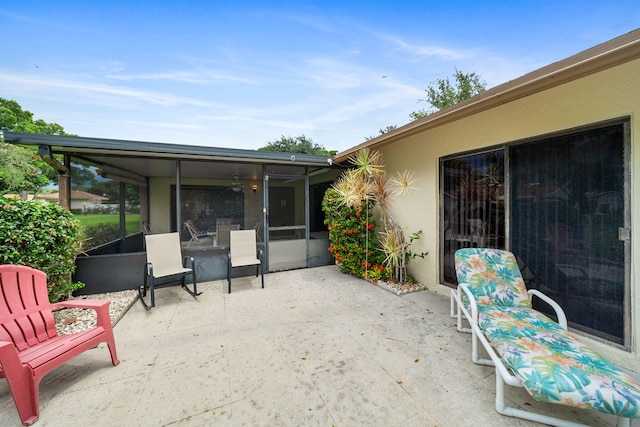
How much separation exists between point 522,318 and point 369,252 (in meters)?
2.84

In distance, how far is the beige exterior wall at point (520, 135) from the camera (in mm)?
2223

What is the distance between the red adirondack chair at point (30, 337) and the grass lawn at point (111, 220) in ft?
7.34

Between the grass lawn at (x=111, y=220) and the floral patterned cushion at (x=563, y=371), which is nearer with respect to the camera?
the floral patterned cushion at (x=563, y=371)

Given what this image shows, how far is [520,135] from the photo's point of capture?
3.04m

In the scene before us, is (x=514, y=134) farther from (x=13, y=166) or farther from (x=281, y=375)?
(x=13, y=166)

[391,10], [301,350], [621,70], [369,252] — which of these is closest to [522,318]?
[301,350]

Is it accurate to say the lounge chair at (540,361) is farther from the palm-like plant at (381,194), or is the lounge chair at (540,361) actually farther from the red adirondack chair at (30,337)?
the red adirondack chair at (30,337)

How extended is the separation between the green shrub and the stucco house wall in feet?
15.5

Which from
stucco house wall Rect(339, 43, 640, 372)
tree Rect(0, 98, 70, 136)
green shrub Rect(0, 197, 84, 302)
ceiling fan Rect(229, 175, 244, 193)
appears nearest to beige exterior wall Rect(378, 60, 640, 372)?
stucco house wall Rect(339, 43, 640, 372)

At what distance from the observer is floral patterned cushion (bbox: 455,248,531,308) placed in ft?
8.68

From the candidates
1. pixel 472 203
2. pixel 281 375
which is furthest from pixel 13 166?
pixel 472 203

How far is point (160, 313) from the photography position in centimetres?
348

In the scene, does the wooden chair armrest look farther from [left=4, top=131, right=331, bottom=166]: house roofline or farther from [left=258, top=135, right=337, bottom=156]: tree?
[left=258, top=135, right=337, bottom=156]: tree

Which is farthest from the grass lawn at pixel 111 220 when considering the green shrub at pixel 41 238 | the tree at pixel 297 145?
the tree at pixel 297 145
